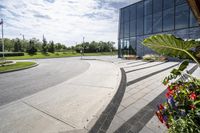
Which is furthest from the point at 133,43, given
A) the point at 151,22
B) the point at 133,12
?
the point at 133,12

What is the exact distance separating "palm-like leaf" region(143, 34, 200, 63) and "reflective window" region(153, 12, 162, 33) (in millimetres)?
20372

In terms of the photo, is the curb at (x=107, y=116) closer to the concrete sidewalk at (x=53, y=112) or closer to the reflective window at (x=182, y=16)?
the concrete sidewalk at (x=53, y=112)

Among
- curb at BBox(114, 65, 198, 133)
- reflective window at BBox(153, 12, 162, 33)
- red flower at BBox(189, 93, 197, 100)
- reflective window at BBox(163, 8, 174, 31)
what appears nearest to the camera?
red flower at BBox(189, 93, 197, 100)

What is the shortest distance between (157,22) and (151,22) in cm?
96

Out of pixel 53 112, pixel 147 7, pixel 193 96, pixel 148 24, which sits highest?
pixel 147 7

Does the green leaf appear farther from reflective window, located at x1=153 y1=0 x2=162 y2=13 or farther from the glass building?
reflective window, located at x1=153 y1=0 x2=162 y2=13

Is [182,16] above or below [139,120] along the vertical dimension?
above

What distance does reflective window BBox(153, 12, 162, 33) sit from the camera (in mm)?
20861

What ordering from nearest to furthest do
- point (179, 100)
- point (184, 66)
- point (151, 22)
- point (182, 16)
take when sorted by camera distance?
point (179, 100)
point (184, 66)
point (182, 16)
point (151, 22)

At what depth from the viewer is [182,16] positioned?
60.6 feet

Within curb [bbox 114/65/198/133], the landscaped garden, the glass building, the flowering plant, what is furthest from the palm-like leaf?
the glass building

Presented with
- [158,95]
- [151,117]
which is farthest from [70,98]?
[158,95]

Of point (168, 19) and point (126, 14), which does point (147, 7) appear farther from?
point (168, 19)

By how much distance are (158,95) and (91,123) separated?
2.93m
